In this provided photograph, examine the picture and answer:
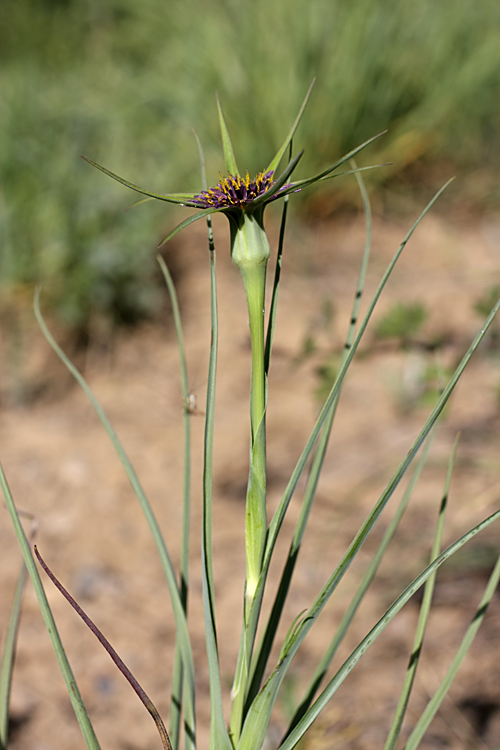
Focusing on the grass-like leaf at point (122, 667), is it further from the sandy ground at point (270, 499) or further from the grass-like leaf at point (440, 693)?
the sandy ground at point (270, 499)

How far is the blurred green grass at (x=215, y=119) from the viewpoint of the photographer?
2225mm

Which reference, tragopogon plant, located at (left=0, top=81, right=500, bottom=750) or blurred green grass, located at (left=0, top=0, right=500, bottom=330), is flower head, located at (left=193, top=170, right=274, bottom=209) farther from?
blurred green grass, located at (left=0, top=0, right=500, bottom=330)

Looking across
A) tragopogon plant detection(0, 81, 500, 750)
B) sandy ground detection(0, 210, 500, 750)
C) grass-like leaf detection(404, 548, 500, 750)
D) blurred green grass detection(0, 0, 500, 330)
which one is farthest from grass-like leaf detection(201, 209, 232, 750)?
blurred green grass detection(0, 0, 500, 330)

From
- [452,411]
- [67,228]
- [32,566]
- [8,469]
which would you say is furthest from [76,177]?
[32,566]

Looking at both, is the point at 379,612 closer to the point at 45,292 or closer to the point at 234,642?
the point at 234,642

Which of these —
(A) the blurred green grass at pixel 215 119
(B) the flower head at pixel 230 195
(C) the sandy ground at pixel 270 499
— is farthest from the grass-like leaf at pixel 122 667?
(A) the blurred green grass at pixel 215 119

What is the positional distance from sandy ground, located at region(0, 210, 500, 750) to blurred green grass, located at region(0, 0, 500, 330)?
314 mm

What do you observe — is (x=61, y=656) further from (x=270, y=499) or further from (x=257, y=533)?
(x=270, y=499)

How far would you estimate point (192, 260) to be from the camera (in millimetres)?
2727

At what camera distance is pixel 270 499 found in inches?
60.1

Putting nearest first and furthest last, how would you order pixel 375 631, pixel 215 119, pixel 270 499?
pixel 375 631 < pixel 270 499 < pixel 215 119

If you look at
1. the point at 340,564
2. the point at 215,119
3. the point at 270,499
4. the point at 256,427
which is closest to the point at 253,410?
the point at 256,427

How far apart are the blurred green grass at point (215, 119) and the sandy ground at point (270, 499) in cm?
31

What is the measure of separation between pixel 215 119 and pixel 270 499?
75.9 inches
